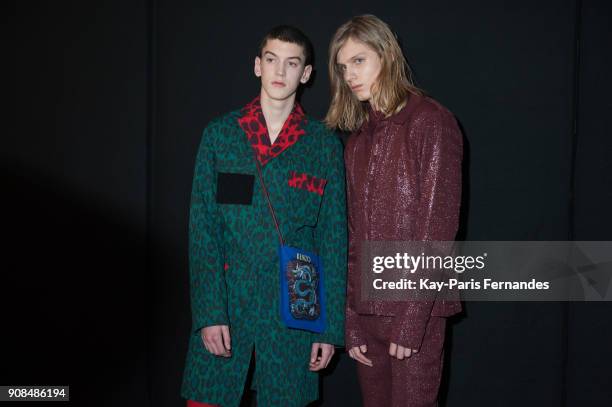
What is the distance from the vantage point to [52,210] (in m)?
2.31

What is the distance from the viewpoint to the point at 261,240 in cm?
179

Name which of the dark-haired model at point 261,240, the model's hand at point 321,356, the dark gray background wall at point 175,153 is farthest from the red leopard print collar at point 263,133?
the model's hand at point 321,356

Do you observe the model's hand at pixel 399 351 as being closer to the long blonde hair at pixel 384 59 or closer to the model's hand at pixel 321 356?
the model's hand at pixel 321 356

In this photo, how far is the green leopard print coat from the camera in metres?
1.77

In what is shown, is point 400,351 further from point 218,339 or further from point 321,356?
point 218,339

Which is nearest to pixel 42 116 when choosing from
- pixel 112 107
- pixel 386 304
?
pixel 112 107

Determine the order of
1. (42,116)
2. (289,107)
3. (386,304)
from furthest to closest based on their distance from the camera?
(42,116), (289,107), (386,304)

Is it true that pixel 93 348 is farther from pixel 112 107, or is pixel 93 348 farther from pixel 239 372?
pixel 112 107

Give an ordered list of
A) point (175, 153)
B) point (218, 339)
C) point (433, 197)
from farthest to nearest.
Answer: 1. point (175, 153)
2. point (218, 339)
3. point (433, 197)

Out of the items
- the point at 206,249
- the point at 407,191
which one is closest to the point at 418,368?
the point at 407,191

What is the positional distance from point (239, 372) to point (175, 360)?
67 centimetres

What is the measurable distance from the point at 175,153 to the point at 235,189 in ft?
2.09

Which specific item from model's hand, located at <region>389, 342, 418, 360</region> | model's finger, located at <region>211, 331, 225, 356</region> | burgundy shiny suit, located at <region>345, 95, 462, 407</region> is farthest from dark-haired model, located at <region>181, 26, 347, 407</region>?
model's hand, located at <region>389, 342, 418, 360</region>

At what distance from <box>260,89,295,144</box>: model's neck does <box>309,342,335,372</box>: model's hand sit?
72 centimetres
